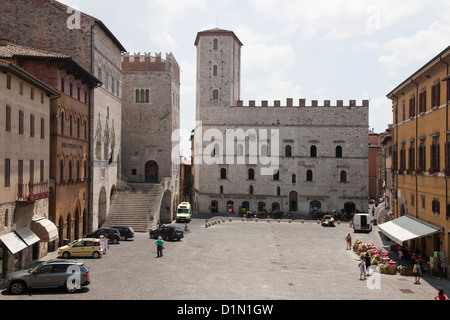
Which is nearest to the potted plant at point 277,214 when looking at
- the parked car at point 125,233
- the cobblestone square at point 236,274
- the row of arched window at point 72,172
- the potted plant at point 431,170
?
the cobblestone square at point 236,274

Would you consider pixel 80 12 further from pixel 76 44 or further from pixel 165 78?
pixel 165 78

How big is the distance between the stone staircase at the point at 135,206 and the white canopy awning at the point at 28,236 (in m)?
15.9

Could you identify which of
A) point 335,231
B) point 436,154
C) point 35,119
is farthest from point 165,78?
point 436,154

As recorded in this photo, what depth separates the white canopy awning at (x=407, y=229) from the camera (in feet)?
84.2

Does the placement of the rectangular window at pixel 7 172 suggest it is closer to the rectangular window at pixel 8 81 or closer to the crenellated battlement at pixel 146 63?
the rectangular window at pixel 8 81

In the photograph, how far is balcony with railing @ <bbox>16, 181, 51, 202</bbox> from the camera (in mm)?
23300

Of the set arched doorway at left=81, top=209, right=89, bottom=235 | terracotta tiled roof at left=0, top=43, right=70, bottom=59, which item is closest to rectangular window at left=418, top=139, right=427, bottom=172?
terracotta tiled roof at left=0, top=43, right=70, bottom=59

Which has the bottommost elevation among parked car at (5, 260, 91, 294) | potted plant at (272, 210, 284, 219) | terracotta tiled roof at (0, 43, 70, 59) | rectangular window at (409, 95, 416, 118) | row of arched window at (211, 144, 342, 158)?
potted plant at (272, 210, 284, 219)

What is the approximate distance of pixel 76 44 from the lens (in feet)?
120

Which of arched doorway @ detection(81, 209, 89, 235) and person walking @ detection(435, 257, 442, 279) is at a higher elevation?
Answer: arched doorway @ detection(81, 209, 89, 235)

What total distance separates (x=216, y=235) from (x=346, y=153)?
28.8 meters

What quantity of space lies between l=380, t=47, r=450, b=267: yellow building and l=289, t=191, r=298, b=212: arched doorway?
27952 millimetres

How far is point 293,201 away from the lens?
63.2m

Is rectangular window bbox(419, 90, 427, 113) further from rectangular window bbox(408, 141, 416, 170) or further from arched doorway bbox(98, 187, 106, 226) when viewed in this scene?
arched doorway bbox(98, 187, 106, 226)
